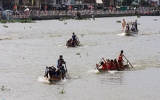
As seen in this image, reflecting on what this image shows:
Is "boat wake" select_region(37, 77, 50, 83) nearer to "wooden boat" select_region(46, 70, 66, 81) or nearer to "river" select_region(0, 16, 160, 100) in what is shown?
"river" select_region(0, 16, 160, 100)

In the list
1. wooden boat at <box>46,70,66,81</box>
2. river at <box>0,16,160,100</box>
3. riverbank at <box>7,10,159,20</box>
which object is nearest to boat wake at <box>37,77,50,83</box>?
river at <box>0,16,160,100</box>

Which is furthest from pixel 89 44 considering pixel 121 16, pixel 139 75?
pixel 121 16

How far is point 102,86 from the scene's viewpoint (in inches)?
1049

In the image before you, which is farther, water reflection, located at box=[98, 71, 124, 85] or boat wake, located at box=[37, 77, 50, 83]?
water reflection, located at box=[98, 71, 124, 85]

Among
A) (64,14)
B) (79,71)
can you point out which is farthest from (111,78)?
(64,14)

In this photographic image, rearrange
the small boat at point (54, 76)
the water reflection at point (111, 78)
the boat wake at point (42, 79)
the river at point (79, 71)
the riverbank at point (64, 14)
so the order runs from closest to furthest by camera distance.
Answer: the river at point (79, 71) → the small boat at point (54, 76) → the boat wake at point (42, 79) → the water reflection at point (111, 78) → the riverbank at point (64, 14)

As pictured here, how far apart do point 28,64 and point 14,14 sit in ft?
179

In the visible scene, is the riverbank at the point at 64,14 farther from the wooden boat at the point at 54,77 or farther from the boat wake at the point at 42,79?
the wooden boat at the point at 54,77

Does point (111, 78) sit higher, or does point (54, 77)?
point (54, 77)

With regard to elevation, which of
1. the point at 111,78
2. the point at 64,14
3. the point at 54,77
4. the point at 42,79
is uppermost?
the point at 64,14

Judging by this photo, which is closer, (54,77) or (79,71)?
(54,77)

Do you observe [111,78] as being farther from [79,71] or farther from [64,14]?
[64,14]

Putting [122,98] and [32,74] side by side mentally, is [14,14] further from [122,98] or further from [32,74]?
[122,98]

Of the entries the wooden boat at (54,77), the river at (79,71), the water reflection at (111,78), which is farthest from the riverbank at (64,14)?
the wooden boat at (54,77)
